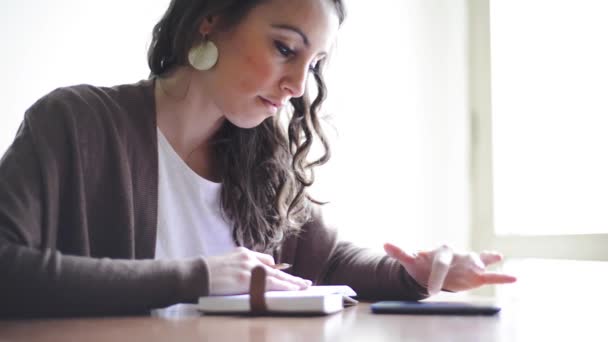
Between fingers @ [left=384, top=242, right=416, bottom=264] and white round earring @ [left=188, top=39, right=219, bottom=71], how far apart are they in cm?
52

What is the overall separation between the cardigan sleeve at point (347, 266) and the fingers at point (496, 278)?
136 millimetres

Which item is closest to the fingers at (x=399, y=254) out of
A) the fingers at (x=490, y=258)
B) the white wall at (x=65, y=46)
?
the fingers at (x=490, y=258)

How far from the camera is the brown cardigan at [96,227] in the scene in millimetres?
946

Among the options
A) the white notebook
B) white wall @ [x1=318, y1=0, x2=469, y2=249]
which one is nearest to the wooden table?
the white notebook

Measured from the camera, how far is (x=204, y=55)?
1.40m

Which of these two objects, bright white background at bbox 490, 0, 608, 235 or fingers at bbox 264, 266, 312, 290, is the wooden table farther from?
bright white background at bbox 490, 0, 608, 235

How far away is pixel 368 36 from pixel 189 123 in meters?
1.40

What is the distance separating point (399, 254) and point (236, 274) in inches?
13.7

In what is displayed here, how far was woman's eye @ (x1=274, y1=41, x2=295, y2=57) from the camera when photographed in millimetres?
1332

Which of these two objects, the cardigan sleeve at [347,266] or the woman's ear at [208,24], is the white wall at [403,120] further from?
the woman's ear at [208,24]

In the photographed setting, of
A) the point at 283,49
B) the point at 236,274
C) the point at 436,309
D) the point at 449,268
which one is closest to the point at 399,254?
the point at 449,268

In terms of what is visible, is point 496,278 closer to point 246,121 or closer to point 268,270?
point 268,270

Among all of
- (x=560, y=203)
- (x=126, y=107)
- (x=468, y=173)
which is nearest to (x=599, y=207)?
(x=560, y=203)

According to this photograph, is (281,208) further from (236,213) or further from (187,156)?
(187,156)
